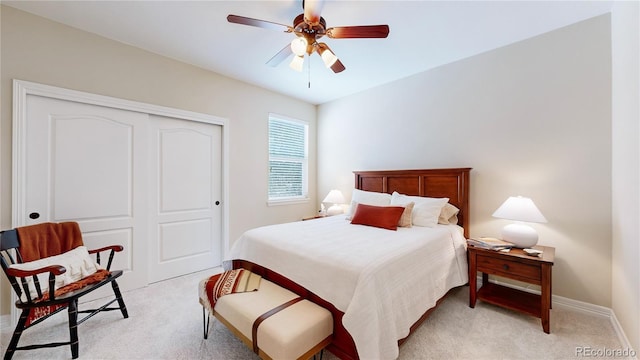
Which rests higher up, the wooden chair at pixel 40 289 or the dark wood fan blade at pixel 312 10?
the dark wood fan blade at pixel 312 10

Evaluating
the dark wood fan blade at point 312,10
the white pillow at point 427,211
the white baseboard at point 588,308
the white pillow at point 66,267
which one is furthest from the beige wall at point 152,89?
the white baseboard at point 588,308

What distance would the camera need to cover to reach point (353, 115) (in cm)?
423

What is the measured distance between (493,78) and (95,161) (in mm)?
4444

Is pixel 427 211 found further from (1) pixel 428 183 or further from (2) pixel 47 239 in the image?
(2) pixel 47 239

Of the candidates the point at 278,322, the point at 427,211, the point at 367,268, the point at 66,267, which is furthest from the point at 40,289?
the point at 427,211

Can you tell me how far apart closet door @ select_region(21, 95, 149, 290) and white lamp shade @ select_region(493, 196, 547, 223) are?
3871mm

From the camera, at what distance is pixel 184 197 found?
325 cm

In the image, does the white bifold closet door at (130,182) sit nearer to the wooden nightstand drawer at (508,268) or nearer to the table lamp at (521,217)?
the wooden nightstand drawer at (508,268)

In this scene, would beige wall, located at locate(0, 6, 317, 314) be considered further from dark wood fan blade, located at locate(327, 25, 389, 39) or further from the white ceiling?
dark wood fan blade, located at locate(327, 25, 389, 39)

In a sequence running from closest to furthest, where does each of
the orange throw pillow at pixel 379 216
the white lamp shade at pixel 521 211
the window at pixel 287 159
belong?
1. the white lamp shade at pixel 521 211
2. the orange throw pillow at pixel 379 216
3. the window at pixel 287 159

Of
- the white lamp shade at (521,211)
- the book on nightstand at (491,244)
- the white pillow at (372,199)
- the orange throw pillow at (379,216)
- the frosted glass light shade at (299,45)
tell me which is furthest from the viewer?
the white pillow at (372,199)

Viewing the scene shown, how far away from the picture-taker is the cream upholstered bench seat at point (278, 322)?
4.42 feet

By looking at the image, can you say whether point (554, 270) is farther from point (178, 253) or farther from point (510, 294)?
point (178, 253)

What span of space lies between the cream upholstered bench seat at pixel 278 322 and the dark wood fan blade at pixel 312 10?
2.02m
